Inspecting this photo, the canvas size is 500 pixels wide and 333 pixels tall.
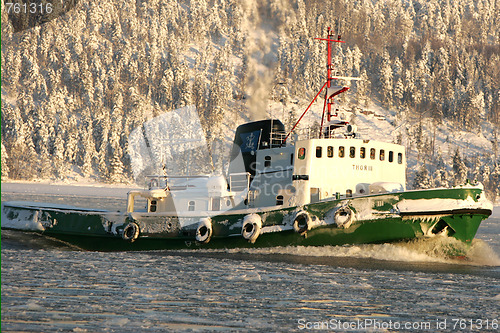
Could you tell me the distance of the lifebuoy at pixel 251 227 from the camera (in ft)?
71.6

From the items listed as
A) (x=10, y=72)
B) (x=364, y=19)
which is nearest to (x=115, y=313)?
(x=10, y=72)

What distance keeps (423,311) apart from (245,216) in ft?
34.8

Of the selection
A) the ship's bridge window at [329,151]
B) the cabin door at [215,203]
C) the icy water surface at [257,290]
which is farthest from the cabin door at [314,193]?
the cabin door at [215,203]

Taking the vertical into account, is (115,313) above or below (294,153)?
below

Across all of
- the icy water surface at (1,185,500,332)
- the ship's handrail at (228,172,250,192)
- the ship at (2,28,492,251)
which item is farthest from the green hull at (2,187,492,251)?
the ship's handrail at (228,172,250,192)

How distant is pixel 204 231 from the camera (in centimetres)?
2314

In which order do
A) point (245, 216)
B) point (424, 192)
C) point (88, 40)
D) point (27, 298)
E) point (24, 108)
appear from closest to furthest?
point (27, 298) < point (424, 192) < point (245, 216) < point (24, 108) < point (88, 40)

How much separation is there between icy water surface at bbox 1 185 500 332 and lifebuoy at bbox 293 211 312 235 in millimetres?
853

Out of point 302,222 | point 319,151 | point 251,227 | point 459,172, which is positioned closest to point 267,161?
point 319,151

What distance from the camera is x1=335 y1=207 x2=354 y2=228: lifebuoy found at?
20.4 metres

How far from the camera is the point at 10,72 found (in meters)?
142

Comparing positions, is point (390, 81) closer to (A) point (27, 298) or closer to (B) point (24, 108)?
(B) point (24, 108)

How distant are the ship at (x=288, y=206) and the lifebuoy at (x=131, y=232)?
0.04 metres

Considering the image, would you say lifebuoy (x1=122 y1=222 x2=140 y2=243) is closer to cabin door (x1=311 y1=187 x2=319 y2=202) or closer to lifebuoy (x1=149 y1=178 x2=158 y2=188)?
lifebuoy (x1=149 y1=178 x2=158 y2=188)
